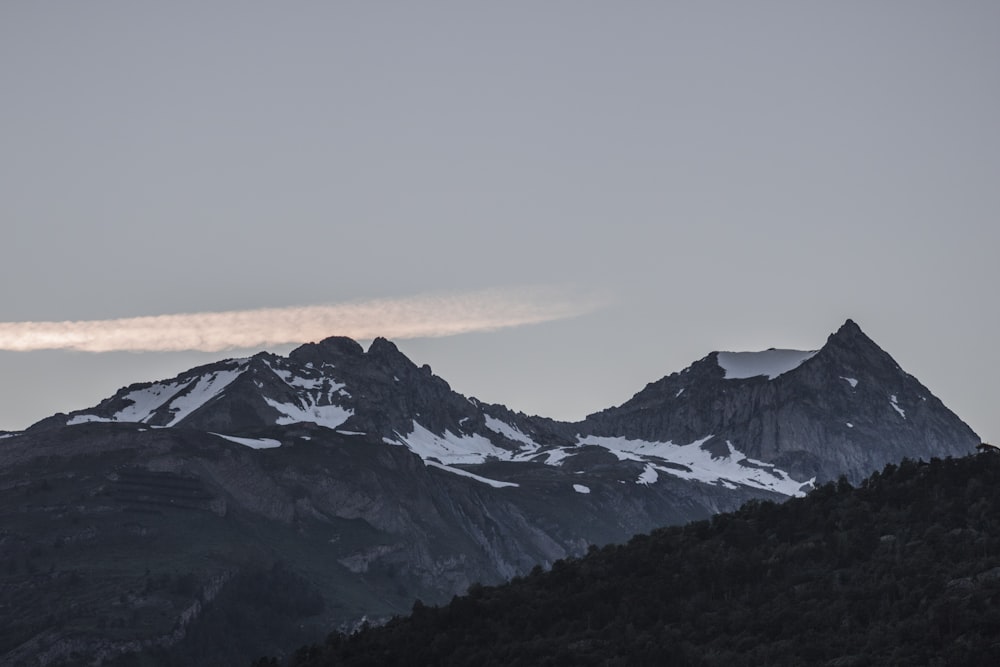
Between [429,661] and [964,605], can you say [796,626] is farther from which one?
[429,661]

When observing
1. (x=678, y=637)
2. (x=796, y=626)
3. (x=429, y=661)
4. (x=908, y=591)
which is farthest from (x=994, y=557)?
(x=429, y=661)

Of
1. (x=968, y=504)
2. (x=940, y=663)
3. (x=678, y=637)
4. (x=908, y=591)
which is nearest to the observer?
(x=940, y=663)

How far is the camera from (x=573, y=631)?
641 ft

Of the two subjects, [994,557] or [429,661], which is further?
[429,661]

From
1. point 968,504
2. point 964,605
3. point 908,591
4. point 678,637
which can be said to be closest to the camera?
point 964,605

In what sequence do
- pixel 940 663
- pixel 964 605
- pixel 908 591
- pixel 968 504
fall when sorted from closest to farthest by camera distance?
pixel 940 663
pixel 964 605
pixel 908 591
pixel 968 504

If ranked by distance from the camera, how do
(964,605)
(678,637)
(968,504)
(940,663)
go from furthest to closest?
1. (968,504)
2. (678,637)
3. (964,605)
4. (940,663)

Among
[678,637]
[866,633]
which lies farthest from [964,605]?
[678,637]

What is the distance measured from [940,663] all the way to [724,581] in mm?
51687

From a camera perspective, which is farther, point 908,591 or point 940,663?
point 908,591

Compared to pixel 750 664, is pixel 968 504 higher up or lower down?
higher up

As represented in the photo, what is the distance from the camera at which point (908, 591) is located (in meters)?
170

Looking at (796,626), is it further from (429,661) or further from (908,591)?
(429,661)

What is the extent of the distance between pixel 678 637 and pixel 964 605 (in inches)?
1319
